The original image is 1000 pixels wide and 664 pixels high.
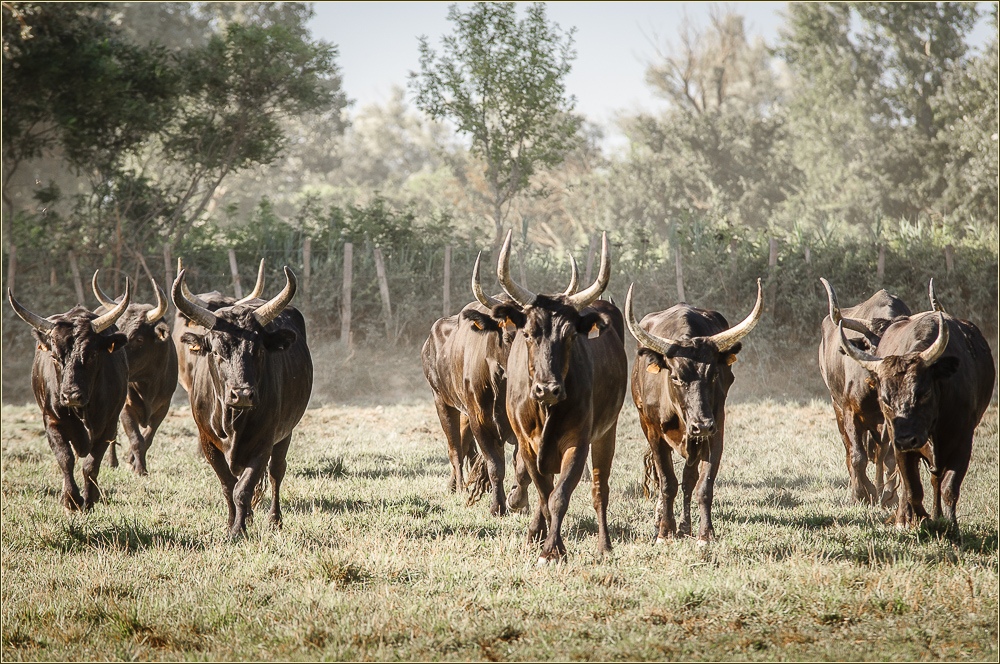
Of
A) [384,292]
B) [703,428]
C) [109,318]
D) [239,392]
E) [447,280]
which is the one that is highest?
[447,280]

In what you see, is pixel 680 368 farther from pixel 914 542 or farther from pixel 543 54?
pixel 543 54

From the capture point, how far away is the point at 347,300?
1825 cm

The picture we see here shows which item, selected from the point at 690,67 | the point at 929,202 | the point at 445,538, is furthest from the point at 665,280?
the point at 690,67

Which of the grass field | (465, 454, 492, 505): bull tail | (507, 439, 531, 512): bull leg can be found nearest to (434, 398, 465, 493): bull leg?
the grass field

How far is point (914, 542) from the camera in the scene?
22.0 feet

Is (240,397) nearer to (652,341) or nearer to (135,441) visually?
(652,341)

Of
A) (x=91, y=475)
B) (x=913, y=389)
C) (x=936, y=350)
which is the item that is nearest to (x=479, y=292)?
(x=913, y=389)

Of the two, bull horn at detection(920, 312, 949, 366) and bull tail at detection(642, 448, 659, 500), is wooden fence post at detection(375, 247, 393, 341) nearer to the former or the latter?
bull tail at detection(642, 448, 659, 500)

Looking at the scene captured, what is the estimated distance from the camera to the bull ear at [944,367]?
703cm

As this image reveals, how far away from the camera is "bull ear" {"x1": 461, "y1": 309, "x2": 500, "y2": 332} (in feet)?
23.0

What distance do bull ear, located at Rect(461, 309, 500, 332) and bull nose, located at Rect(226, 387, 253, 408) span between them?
1665mm

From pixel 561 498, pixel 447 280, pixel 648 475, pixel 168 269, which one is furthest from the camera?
pixel 447 280

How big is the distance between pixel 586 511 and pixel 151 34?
3138 centimetres

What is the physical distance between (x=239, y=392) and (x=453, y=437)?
9.67 ft
